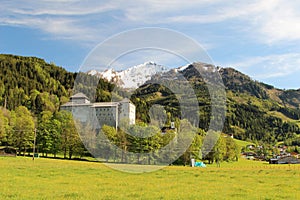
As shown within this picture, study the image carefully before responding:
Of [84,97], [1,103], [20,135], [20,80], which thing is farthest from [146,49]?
[20,80]

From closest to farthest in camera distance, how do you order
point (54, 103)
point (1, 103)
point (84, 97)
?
point (84, 97) < point (1, 103) < point (54, 103)

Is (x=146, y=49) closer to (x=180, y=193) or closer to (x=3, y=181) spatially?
(x=180, y=193)

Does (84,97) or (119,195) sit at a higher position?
(84,97)

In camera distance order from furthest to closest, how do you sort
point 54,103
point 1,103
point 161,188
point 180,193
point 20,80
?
1. point 20,80
2. point 54,103
3. point 1,103
4. point 161,188
5. point 180,193

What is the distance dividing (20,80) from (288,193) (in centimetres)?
19609

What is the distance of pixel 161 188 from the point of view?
21.8 metres

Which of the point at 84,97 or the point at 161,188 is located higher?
the point at 84,97

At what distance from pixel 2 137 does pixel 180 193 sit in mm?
68373

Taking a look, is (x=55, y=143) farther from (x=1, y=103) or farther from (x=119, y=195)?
(x=1, y=103)

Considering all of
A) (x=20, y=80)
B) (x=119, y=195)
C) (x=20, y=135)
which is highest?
(x=20, y=80)

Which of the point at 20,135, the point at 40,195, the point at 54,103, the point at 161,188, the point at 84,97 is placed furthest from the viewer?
the point at 54,103

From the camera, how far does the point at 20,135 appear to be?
254 ft

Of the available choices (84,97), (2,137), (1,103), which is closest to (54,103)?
(1,103)

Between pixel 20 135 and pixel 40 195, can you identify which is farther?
pixel 20 135
